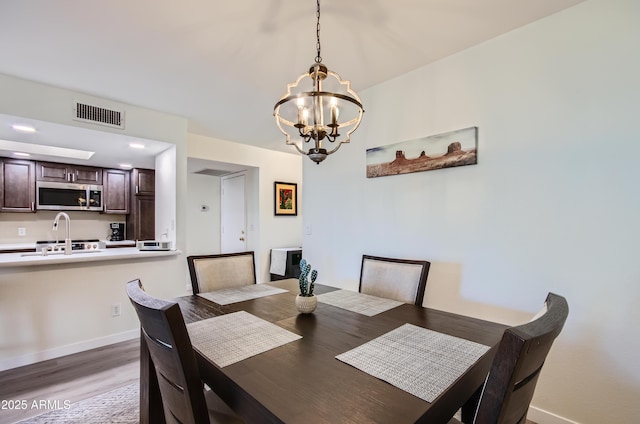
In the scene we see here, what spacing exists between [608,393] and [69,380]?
3.54m

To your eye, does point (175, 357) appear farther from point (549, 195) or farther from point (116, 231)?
point (116, 231)

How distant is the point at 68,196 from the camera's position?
4.36 metres

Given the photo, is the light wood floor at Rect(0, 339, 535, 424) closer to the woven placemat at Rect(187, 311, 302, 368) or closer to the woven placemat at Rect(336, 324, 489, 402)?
the woven placemat at Rect(336, 324, 489, 402)

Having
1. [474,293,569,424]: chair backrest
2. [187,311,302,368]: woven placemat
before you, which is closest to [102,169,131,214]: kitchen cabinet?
[187,311,302,368]: woven placemat

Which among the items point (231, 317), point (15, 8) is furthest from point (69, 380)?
point (15, 8)

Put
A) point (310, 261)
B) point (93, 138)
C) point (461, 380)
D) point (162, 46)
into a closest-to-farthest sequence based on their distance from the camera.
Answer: point (461, 380) < point (162, 46) < point (93, 138) < point (310, 261)

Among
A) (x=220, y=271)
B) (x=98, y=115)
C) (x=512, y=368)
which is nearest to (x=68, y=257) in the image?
(x=98, y=115)

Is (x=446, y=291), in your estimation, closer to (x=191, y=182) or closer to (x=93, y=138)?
(x=93, y=138)

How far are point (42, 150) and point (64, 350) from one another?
106 inches

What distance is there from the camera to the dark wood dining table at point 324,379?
2.45ft

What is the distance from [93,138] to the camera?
10.0 ft

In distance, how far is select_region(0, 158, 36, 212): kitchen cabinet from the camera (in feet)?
12.8

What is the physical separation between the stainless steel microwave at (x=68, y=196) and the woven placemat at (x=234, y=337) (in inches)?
173

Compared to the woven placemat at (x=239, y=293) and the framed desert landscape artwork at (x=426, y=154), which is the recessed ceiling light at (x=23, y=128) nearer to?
the woven placemat at (x=239, y=293)
